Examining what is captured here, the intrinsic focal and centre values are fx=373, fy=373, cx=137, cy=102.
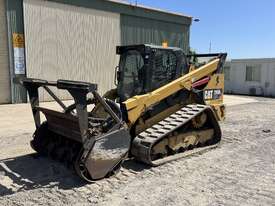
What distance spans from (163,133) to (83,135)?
169 centimetres

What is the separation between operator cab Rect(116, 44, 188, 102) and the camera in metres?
7.18

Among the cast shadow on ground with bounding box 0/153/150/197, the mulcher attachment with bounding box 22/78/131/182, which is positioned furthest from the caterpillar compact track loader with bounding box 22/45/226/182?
the cast shadow on ground with bounding box 0/153/150/197

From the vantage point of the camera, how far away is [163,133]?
6.58 meters

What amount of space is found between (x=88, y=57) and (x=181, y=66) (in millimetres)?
12271

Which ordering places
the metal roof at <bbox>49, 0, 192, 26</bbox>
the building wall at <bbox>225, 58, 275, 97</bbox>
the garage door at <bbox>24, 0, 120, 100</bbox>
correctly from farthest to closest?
the building wall at <bbox>225, 58, 275, 97</bbox> → the metal roof at <bbox>49, 0, 192, 26</bbox> → the garage door at <bbox>24, 0, 120, 100</bbox>

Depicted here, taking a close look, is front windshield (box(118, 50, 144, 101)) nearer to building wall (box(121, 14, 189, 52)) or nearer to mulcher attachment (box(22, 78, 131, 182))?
mulcher attachment (box(22, 78, 131, 182))

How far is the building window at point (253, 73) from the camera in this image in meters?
26.8

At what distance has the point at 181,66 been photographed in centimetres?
788

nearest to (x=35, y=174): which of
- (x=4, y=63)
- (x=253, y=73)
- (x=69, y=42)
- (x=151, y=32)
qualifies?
(x=4, y=63)

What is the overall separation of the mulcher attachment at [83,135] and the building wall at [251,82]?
860 inches

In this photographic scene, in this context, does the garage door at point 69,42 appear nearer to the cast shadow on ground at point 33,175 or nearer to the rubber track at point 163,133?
the cast shadow on ground at point 33,175

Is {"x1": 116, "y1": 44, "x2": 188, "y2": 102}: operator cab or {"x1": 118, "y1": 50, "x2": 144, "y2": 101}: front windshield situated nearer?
{"x1": 116, "y1": 44, "x2": 188, "y2": 102}: operator cab

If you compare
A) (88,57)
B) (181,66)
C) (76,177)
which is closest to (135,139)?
(76,177)

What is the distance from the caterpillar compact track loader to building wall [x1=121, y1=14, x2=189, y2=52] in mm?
13117
